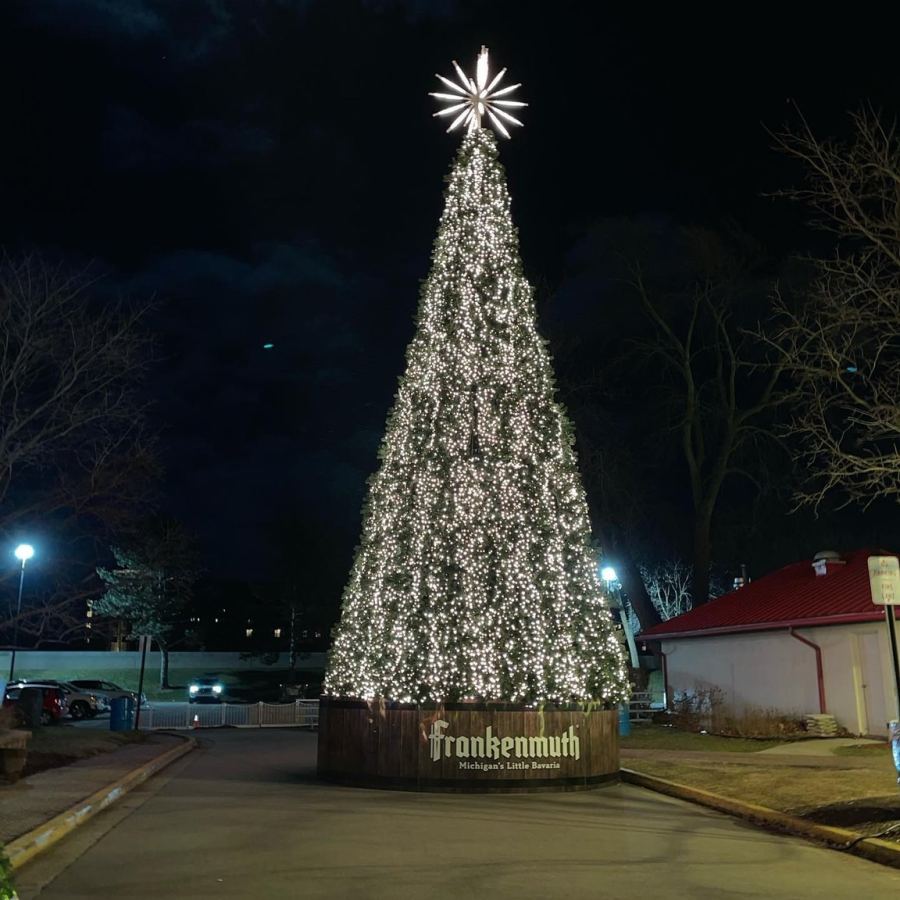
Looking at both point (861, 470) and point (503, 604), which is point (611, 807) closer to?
point (503, 604)

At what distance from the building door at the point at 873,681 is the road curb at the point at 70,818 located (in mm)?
14774

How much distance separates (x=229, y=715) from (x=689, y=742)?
59.6 feet

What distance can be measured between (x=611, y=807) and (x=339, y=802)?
3.54 metres

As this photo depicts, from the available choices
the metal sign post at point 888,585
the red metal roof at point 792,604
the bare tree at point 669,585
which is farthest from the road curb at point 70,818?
the bare tree at point 669,585

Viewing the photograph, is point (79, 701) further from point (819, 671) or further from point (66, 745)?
point (819, 671)

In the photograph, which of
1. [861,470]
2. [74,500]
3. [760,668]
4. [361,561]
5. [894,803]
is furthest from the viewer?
[760,668]

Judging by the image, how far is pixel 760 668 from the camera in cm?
2580

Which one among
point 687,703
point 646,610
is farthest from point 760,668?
point 646,610

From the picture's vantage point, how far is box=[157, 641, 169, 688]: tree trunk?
186 ft

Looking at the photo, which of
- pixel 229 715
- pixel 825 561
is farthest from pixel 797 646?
pixel 229 715

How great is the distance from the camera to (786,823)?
11375 mm

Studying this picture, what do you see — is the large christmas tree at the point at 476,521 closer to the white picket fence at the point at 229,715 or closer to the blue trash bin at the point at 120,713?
the blue trash bin at the point at 120,713

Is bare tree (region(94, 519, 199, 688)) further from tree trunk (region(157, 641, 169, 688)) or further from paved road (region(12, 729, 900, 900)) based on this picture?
paved road (region(12, 729, 900, 900))

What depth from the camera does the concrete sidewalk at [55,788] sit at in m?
10.8
